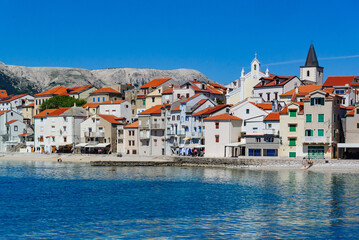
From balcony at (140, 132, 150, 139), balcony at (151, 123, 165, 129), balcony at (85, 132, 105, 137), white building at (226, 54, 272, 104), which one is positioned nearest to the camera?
balcony at (151, 123, 165, 129)

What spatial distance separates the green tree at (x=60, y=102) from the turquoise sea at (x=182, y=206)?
219ft

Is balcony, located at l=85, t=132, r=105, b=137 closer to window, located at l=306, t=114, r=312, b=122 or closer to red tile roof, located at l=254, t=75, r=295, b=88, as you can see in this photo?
red tile roof, located at l=254, t=75, r=295, b=88

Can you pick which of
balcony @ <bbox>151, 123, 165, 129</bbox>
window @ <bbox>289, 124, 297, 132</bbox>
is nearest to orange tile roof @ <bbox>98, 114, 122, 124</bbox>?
balcony @ <bbox>151, 123, 165, 129</bbox>

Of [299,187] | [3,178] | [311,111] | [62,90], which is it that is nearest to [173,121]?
[311,111]

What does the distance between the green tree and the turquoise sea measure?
66611mm

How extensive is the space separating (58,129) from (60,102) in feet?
68.8

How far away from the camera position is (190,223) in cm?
3700

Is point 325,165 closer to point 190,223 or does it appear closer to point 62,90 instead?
point 190,223

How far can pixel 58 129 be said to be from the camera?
11681 cm

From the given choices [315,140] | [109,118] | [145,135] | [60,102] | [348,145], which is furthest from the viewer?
[60,102]

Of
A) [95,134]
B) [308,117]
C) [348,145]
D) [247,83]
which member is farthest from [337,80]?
[95,134]

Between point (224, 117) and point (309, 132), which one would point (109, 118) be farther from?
point (309, 132)

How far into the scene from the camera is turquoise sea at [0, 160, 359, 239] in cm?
3450

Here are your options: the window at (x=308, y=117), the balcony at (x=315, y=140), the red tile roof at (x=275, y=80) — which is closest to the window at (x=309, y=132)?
the balcony at (x=315, y=140)
